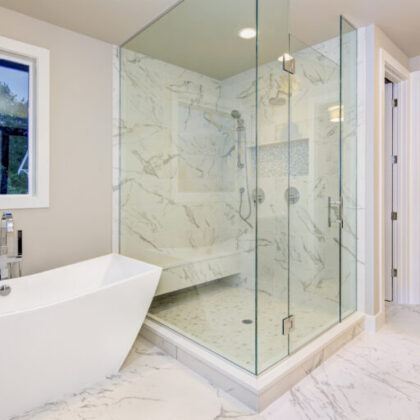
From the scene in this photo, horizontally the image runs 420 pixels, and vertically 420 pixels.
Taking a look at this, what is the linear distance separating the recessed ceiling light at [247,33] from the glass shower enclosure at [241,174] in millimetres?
19

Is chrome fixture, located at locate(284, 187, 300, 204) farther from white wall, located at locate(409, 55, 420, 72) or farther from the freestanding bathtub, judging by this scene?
white wall, located at locate(409, 55, 420, 72)

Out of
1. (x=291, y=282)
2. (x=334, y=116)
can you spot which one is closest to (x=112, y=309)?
(x=291, y=282)

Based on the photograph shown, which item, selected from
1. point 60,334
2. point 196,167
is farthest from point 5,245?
point 196,167

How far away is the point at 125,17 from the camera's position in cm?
225

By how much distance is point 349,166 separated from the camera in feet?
8.28

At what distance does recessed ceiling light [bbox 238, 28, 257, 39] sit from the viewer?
5.44ft

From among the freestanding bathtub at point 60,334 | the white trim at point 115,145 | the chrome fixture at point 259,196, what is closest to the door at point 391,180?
the chrome fixture at point 259,196

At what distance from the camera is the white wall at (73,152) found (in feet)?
7.48

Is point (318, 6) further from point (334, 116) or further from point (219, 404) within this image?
point (219, 404)

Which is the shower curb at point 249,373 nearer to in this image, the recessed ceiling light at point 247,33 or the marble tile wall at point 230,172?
the marble tile wall at point 230,172

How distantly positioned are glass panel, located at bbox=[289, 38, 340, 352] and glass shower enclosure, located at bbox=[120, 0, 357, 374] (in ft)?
0.04

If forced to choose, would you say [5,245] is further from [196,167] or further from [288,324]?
[288,324]

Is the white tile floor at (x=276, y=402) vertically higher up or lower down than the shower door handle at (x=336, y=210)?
lower down

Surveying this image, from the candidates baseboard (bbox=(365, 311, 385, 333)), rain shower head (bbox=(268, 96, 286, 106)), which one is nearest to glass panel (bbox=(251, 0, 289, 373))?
rain shower head (bbox=(268, 96, 286, 106))
